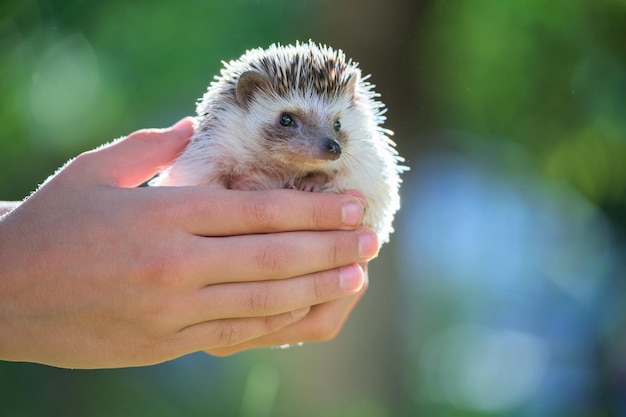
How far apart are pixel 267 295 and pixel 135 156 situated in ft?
1.66

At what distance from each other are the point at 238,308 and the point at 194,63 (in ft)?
8.21

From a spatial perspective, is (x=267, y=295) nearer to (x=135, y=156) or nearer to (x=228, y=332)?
(x=228, y=332)

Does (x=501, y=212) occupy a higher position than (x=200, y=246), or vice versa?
(x=501, y=212)

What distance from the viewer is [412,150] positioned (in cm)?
369

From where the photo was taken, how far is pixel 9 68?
145 inches

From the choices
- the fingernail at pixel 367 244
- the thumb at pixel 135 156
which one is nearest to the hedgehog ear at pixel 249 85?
the thumb at pixel 135 156

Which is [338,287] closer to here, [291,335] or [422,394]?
[291,335]

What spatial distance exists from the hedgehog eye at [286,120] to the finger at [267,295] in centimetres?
49

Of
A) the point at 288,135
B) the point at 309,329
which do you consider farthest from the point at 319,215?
the point at 309,329

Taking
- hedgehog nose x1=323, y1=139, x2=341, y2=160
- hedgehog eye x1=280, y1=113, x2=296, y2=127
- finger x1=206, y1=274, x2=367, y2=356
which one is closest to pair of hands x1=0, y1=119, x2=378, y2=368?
hedgehog nose x1=323, y1=139, x2=341, y2=160

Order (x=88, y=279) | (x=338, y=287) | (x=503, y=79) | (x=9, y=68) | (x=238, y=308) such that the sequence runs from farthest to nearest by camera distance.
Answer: (x=503, y=79) → (x=9, y=68) → (x=338, y=287) → (x=238, y=308) → (x=88, y=279)

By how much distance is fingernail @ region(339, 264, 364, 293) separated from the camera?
5.73ft

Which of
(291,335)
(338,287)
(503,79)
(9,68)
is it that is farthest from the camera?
(503,79)

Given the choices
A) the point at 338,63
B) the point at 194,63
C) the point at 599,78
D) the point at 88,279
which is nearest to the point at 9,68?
the point at 194,63
